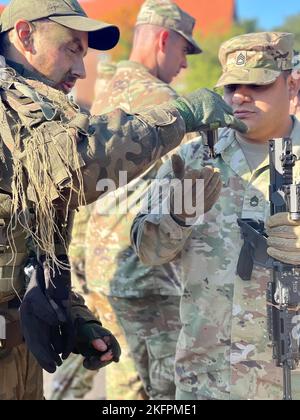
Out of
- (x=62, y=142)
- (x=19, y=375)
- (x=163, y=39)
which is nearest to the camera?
(x=62, y=142)

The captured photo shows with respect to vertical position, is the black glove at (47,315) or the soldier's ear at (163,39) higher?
the soldier's ear at (163,39)

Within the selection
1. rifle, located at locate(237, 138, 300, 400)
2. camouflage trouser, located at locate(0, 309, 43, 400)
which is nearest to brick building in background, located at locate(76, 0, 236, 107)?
camouflage trouser, located at locate(0, 309, 43, 400)

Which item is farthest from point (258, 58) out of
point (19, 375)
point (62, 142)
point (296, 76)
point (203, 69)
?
point (203, 69)

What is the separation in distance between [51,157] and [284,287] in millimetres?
1007

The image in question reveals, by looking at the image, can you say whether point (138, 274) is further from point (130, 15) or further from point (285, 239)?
point (130, 15)

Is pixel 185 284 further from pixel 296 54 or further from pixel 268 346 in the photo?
pixel 296 54

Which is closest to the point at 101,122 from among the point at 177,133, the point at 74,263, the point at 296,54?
the point at 177,133

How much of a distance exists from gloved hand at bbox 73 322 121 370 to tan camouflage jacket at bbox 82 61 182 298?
1.37 metres

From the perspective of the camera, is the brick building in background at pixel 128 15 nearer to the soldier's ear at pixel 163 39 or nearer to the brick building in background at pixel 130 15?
the brick building in background at pixel 130 15

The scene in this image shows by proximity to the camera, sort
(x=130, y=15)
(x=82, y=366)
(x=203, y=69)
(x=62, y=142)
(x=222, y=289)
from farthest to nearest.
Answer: (x=130, y=15) → (x=203, y=69) → (x=82, y=366) → (x=222, y=289) → (x=62, y=142)

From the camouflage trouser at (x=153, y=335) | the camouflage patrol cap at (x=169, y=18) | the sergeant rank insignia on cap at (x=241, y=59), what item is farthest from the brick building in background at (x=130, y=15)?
the sergeant rank insignia on cap at (x=241, y=59)

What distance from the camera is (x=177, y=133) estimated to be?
2.76 m

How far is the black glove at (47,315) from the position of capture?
2.84 meters

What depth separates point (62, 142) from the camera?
2.61m
